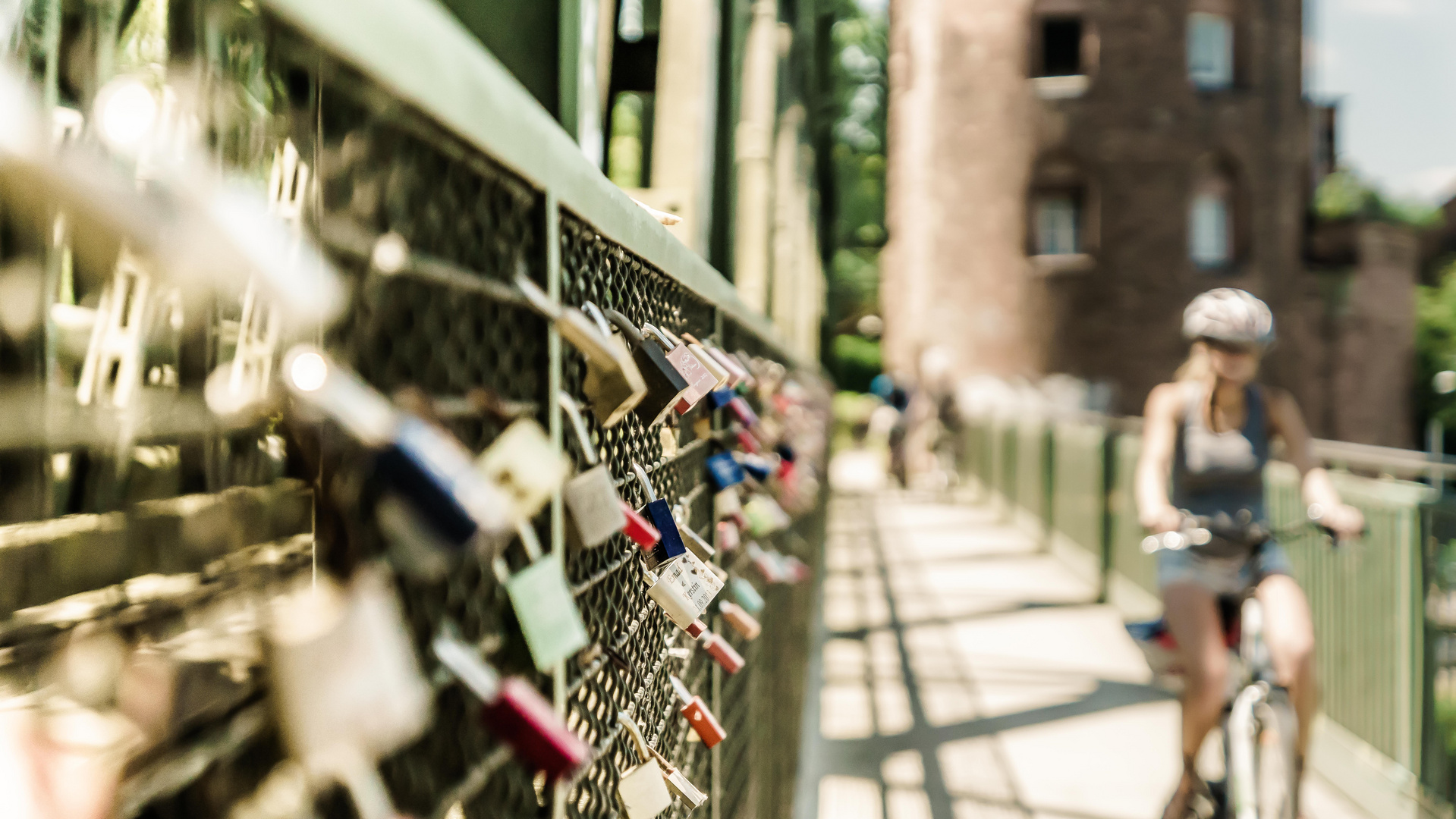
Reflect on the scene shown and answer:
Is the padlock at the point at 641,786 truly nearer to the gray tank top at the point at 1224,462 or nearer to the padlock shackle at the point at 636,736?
the padlock shackle at the point at 636,736

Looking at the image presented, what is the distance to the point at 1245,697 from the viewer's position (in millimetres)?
3500

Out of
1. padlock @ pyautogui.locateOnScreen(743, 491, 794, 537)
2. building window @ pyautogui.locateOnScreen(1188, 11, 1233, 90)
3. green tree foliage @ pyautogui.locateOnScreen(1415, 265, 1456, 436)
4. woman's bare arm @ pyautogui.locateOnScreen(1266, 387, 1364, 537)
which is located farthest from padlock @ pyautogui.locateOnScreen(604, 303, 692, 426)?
green tree foliage @ pyautogui.locateOnScreen(1415, 265, 1456, 436)

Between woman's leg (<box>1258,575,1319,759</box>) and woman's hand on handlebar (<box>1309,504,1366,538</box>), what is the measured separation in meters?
0.54

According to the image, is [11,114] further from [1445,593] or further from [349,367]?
[1445,593]

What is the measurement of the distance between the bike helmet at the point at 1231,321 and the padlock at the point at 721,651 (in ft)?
7.58

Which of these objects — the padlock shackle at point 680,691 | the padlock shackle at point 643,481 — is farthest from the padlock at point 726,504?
the padlock shackle at point 643,481

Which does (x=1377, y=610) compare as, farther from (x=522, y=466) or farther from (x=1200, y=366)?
(x=522, y=466)

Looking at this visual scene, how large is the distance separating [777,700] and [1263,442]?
2.00 metres

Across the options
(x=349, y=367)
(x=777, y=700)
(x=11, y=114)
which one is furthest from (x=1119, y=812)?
(x=11, y=114)

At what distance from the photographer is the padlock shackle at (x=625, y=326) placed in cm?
139

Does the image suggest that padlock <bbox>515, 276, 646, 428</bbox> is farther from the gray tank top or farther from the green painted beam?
the gray tank top

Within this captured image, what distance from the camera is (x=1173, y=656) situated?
373 centimetres

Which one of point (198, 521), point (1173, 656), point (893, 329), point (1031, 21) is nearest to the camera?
point (198, 521)

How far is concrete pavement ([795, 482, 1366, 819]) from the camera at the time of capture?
15.8 feet
